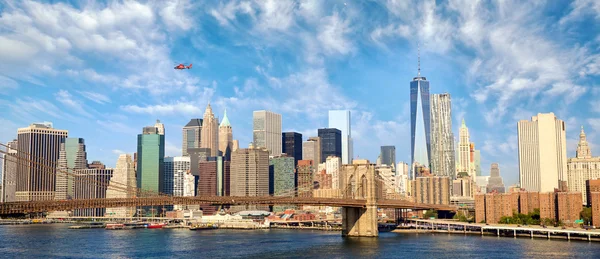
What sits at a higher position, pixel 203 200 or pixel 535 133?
pixel 535 133

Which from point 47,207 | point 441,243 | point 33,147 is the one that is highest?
point 33,147

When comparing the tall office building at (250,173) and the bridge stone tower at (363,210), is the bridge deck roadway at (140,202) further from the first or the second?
the tall office building at (250,173)

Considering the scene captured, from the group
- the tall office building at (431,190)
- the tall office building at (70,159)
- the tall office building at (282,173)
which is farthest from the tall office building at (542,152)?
the tall office building at (70,159)

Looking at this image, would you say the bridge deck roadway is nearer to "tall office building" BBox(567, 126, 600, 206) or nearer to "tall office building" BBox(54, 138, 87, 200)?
"tall office building" BBox(567, 126, 600, 206)

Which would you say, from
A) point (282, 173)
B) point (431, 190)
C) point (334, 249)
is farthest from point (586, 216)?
point (282, 173)

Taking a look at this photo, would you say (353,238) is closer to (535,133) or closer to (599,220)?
(599,220)

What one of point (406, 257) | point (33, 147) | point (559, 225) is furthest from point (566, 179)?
point (33, 147)

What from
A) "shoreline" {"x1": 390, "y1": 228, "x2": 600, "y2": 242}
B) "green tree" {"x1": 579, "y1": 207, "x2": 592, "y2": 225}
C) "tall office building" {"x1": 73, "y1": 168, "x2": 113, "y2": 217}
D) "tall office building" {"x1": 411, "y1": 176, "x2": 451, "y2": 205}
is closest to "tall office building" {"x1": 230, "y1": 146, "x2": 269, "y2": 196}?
"tall office building" {"x1": 73, "y1": 168, "x2": 113, "y2": 217}
